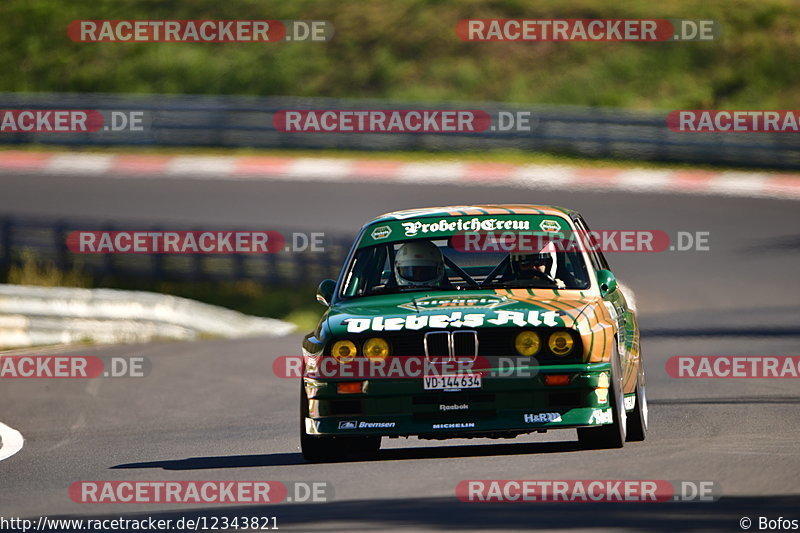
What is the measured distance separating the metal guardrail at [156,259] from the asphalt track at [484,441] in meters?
2.81

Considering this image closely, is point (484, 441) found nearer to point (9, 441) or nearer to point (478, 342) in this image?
point (478, 342)

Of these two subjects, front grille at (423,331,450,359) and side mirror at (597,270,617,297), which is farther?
side mirror at (597,270,617,297)

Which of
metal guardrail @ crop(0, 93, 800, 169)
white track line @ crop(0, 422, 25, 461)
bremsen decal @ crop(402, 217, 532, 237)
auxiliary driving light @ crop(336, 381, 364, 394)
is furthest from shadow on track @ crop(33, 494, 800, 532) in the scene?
metal guardrail @ crop(0, 93, 800, 169)

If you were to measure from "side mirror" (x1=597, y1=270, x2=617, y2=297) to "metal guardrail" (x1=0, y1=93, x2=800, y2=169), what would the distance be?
756 inches

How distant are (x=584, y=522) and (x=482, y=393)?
6.27 feet

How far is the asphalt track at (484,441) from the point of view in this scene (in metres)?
6.78

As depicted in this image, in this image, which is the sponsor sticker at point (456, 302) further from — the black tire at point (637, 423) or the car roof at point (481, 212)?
the black tire at point (637, 423)

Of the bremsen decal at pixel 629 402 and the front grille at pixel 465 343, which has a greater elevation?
the front grille at pixel 465 343

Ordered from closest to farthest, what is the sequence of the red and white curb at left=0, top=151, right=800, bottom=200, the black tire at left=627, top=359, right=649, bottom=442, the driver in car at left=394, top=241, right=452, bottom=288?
the black tire at left=627, top=359, right=649, bottom=442 → the driver in car at left=394, top=241, right=452, bottom=288 → the red and white curb at left=0, top=151, right=800, bottom=200

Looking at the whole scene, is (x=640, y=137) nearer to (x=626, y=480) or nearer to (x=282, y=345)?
(x=282, y=345)

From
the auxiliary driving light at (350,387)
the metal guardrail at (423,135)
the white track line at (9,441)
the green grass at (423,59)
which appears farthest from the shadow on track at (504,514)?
the green grass at (423,59)

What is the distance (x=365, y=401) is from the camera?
825 cm

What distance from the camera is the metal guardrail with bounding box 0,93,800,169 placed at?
2839cm

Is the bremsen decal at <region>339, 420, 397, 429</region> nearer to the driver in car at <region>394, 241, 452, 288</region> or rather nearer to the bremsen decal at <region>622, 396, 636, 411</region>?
the driver in car at <region>394, 241, 452, 288</region>
